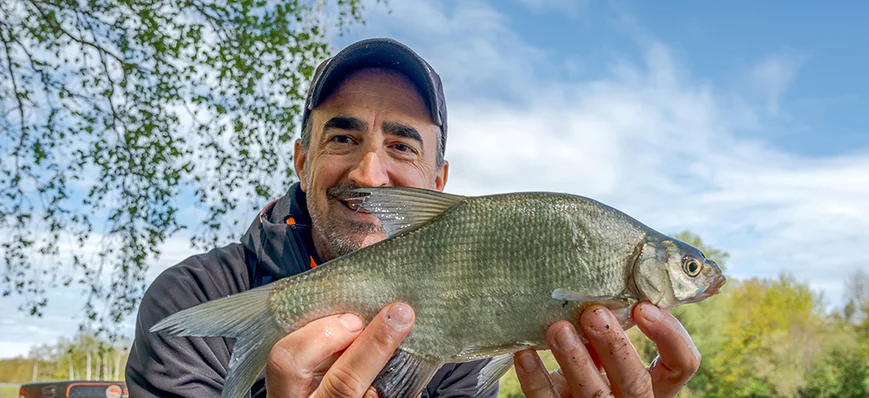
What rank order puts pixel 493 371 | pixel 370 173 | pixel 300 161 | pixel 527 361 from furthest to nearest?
pixel 300 161 → pixel 370 173 → pixel 527 361 → pixel 493 371

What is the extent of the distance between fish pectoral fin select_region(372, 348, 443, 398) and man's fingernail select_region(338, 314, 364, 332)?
0.15m

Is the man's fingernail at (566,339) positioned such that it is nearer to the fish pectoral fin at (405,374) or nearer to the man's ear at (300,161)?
the fish pectoral fin at (405,374)

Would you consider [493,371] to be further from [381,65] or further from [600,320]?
[381,65]

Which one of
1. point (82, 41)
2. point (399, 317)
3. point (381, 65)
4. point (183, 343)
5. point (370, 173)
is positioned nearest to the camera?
point (399, 317)

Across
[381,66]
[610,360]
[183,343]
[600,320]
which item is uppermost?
[381,66]

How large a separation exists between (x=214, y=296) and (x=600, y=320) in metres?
1.83

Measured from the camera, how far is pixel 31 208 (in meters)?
8.80

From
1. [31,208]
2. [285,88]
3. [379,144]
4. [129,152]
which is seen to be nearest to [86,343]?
[31,208]

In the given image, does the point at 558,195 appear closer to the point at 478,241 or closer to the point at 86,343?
the point at 478,241

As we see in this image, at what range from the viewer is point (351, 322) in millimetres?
2086

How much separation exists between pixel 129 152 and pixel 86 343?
2774 millimetres

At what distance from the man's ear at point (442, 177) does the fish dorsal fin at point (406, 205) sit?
52.0 inches

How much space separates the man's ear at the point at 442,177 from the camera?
3.62 m

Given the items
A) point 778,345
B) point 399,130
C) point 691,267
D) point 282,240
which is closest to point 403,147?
point 399,130
